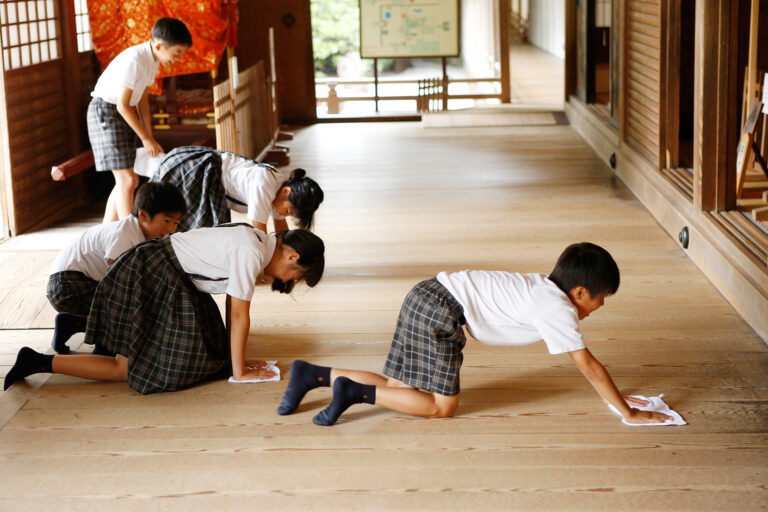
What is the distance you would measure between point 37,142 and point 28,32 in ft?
2.08

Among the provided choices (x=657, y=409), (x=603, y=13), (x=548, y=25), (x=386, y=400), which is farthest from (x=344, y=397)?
(x=548, y=25)

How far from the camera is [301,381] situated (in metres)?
2.68

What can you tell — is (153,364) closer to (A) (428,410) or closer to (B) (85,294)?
(B) (85,294)

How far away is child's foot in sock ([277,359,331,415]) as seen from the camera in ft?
8.79

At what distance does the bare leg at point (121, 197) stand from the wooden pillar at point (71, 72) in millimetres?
1393

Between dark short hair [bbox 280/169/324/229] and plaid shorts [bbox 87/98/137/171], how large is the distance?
1.45 m

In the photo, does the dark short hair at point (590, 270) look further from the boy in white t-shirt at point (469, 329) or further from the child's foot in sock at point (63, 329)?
the child's foot in sock at point (63, 329)

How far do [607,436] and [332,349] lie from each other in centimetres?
109

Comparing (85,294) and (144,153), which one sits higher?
(144,153)

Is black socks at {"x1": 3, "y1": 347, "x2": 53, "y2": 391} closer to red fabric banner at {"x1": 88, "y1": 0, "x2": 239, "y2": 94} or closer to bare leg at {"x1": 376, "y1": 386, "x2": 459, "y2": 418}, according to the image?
bare leg at {"x1": 376, "y1": 386, "x2": 459, "y2": 418}

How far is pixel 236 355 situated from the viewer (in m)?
2.86

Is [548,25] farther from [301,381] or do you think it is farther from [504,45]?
[301,381]

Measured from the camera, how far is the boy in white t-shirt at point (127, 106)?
167 inches

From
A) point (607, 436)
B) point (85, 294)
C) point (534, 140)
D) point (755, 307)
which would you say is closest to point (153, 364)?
point (85, 294)
